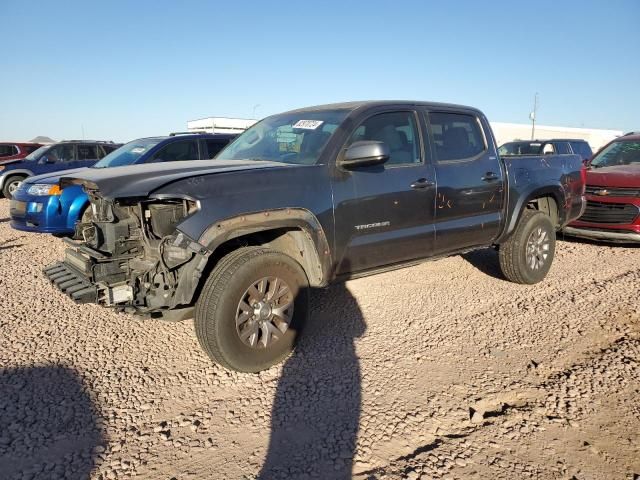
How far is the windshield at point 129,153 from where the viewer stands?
23.7 feet

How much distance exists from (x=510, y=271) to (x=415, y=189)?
1.96 metres

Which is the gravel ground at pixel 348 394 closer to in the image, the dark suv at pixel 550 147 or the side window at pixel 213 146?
the side window at pixel 213 146

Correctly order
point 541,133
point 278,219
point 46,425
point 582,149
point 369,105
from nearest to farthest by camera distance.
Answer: point 46,425, point 278,219, point 369,105, point 582,149, point 541,133

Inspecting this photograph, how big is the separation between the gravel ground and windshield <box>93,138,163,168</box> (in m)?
2.99

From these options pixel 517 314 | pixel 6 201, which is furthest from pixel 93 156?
pixel 517 314

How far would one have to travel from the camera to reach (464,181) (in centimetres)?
441

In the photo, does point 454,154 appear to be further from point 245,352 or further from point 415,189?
point 245,352

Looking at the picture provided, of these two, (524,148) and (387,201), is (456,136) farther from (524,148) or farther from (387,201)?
(524,148)

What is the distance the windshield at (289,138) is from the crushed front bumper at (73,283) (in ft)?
5.42

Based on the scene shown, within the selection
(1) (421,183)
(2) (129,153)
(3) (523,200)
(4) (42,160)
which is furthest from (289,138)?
(4) (42,160)

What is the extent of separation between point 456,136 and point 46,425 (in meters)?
4.17

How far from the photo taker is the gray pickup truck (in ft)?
9.84

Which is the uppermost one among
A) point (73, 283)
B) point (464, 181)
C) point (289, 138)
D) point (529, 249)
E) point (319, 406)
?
point (289, 138)

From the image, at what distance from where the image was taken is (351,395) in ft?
9.78
